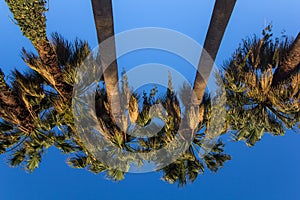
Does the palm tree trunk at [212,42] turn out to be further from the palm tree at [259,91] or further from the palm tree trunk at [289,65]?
the palm tree trunk at [289,65]

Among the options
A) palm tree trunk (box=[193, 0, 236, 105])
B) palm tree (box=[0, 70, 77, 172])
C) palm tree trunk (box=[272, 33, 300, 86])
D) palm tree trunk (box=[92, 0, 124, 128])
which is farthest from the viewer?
palm tree (box=[0, 70, 77, 172])

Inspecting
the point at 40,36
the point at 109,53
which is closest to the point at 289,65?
the point at 109,53

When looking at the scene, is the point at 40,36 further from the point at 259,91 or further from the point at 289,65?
the point at 289,65

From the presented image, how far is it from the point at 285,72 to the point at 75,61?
4.77 meters

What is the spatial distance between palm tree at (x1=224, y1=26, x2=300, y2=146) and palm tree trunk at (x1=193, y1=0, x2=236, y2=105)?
1.99 ft

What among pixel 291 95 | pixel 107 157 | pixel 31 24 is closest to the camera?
pixel 31 24

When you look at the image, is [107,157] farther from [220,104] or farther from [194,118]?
[220,104]

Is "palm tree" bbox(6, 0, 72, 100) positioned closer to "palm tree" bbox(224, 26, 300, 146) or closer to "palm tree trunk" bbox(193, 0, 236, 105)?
"palm tree trunk" bbox(193, 0, 236, 105)

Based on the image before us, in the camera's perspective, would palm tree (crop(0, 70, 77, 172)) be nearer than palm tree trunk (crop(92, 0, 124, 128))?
No

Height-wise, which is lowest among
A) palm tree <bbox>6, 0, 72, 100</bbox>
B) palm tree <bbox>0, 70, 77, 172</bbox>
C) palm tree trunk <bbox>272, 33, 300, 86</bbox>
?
palm tree <bbox>0, 70, 77, 172</bbox>

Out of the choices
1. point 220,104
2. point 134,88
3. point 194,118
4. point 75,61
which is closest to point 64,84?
point 75,61

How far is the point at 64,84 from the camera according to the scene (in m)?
7.70

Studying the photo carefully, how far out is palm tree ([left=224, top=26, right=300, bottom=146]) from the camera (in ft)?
24.3

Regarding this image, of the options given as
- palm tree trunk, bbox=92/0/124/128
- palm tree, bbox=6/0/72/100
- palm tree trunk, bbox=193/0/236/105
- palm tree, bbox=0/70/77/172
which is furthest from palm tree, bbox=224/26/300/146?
palm tree, bbox=0/70/77/172
